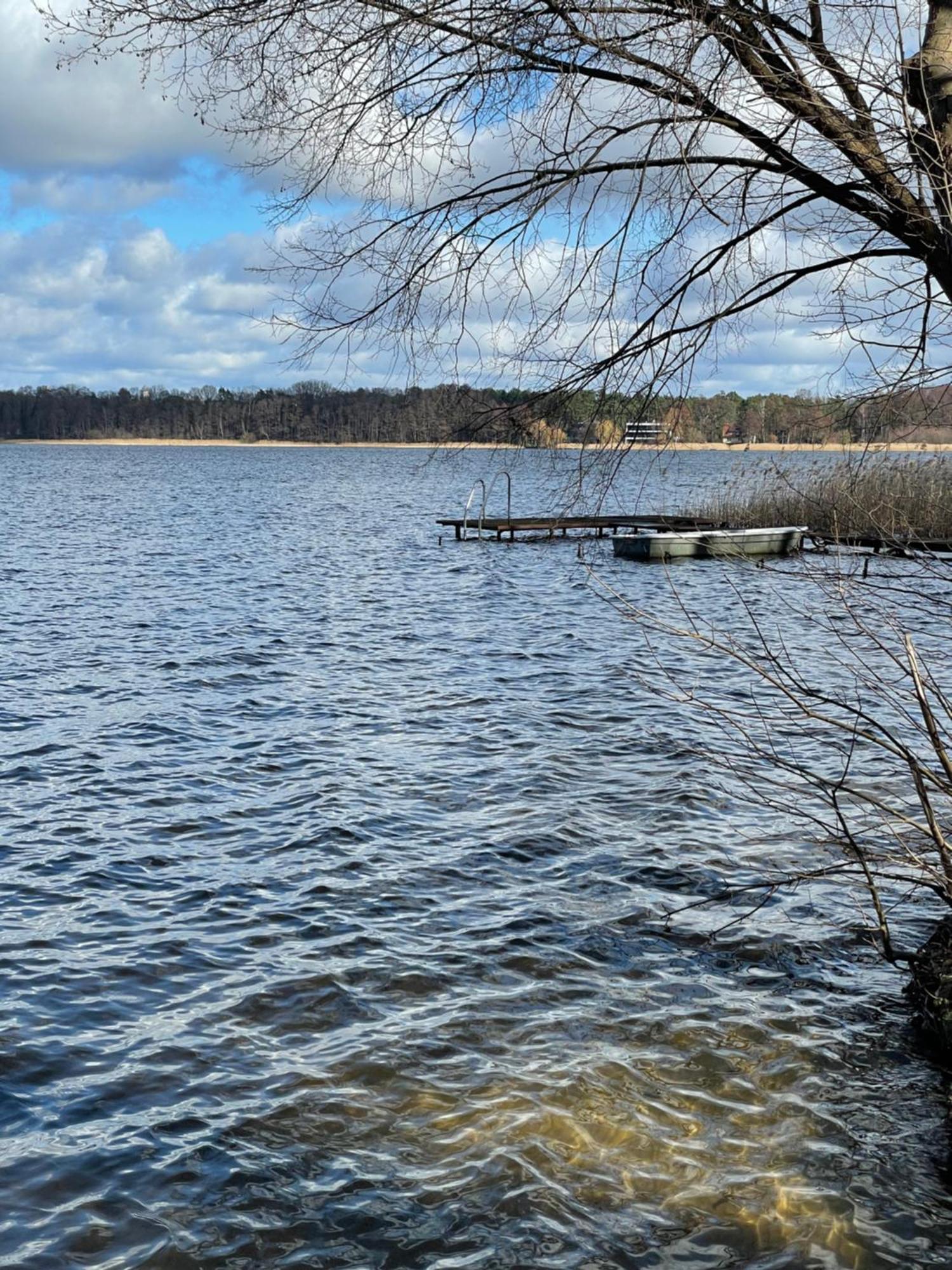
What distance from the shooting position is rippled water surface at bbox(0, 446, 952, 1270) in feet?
15.9

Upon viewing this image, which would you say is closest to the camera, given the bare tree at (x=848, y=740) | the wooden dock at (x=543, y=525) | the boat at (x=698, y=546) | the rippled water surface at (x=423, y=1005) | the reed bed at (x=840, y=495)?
the rippled water surface at (x=423, y=1005)

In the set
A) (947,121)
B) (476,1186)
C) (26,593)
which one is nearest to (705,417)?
(947,121)

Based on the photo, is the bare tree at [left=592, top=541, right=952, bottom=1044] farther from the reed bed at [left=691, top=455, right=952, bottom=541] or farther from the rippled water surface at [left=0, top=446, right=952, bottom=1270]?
the reed bed at [left=691, top=455, right=952, bottom=541]

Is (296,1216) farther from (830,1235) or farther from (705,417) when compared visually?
(705,417)

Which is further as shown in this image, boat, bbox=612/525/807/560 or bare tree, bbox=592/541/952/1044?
boat, bbox=612/525/807/560

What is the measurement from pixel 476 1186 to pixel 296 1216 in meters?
0.76

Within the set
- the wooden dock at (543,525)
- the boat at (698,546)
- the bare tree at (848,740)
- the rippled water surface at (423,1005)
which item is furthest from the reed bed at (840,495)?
the rippled water surface at (423,1005)

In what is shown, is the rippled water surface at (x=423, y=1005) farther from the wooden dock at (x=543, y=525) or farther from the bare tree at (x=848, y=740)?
the wooden dock at (x=543, y=525)

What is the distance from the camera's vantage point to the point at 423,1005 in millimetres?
6707

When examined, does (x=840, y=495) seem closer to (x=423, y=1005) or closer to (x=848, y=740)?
(x=848, y=740)

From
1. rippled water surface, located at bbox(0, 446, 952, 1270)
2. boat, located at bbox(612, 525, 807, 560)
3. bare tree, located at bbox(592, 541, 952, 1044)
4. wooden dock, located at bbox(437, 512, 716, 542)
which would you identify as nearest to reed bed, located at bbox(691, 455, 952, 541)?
boat, located at bbox(612, 525, 807, 560)

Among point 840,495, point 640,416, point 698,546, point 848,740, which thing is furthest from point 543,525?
point 640,416

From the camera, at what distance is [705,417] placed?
5.77m

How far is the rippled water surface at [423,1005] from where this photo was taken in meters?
4.86
